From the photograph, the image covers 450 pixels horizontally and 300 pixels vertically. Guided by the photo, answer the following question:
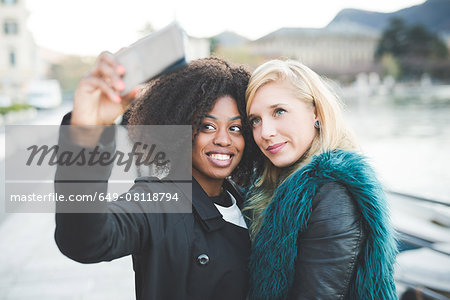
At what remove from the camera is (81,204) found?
1011mm

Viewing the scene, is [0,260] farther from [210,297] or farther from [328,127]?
[328,127]

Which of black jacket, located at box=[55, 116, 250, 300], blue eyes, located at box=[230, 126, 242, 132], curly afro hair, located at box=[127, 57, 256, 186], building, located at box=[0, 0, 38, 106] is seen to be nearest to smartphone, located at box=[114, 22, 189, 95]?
black jacket, located at box=[55, 116, 250, 300]

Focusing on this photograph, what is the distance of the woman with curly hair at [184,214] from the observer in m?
1.01

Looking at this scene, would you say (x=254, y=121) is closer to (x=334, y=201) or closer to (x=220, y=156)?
(x=220, y=156)

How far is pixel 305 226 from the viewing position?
4.54 ft

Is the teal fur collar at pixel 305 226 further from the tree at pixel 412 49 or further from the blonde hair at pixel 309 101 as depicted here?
the tree at pixel 412 49

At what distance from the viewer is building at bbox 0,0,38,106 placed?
128 feet

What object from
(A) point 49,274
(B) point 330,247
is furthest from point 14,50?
(B) point 330,247

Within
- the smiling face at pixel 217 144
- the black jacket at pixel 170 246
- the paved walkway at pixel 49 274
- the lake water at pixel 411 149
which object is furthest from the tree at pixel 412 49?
the black jacket at pixel 170 246

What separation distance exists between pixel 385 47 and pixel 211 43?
4876 cm

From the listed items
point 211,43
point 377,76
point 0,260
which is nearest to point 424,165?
point 0,260

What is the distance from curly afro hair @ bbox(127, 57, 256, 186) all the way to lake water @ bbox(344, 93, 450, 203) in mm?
2951

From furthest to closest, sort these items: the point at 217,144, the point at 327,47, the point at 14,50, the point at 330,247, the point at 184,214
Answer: the point at 327,47 < the point at 14,50 < the point at 217,144 < the point at 184,214 < the point at 330,247

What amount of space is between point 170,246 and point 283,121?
73cm
